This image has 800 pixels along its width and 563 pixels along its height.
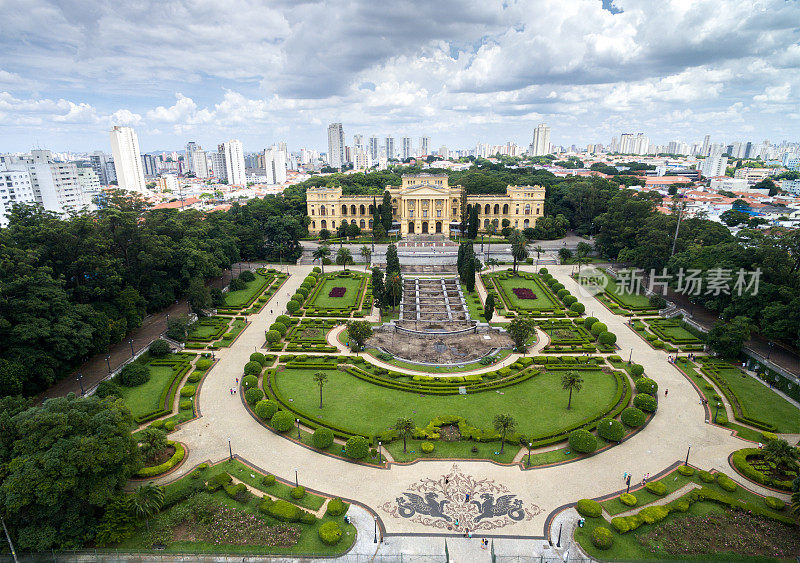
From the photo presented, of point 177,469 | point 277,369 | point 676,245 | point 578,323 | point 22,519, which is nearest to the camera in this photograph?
point 22,519

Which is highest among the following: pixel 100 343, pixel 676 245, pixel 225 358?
pixel 676 245

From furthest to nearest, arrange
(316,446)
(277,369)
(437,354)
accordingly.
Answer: (437,354), (277,369), (316,446)

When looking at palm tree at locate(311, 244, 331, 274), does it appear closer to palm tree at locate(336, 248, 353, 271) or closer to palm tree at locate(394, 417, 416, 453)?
palm tree at locate(336, 248, 353, 271)

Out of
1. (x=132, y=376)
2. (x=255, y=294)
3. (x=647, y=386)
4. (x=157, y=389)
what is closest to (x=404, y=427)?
(x=647, y=386)

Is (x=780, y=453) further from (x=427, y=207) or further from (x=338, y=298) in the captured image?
(x=427, y=207)

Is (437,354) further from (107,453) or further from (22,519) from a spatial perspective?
(22,519)

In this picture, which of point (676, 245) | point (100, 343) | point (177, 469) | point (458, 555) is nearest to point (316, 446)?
point (177, 469)
